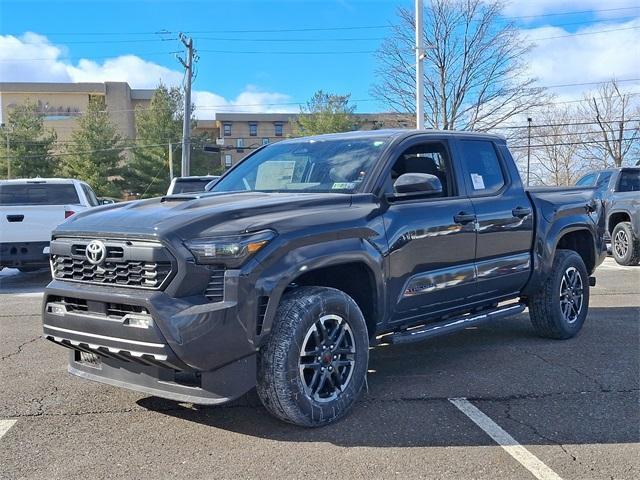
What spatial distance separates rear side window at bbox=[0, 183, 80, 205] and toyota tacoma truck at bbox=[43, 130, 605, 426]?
6.97 metres

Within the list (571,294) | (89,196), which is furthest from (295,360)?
(89,196)

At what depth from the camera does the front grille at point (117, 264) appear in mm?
3393

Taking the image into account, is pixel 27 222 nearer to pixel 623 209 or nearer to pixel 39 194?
pixel 39 194

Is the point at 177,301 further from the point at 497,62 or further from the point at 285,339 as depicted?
the point at 497,62

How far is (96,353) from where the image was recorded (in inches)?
146

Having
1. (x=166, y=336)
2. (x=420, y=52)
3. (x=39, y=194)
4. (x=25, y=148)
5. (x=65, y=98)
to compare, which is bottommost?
(x=166, y=336)

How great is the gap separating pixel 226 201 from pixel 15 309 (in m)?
5.59

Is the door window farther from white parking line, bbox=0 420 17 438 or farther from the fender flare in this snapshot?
white parking line, bbox=0 420 17 438

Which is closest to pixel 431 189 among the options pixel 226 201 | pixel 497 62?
pixel 226 201

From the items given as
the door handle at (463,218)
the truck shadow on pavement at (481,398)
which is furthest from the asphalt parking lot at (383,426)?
the door handle at (463,218)

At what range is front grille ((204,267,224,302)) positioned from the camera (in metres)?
3.40

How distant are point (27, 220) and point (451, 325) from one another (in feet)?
27.5

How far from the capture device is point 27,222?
34.4 ft

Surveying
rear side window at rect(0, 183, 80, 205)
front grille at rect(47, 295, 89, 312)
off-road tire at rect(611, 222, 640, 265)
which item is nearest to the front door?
front grille at rect(47, 295, 89, 312)
